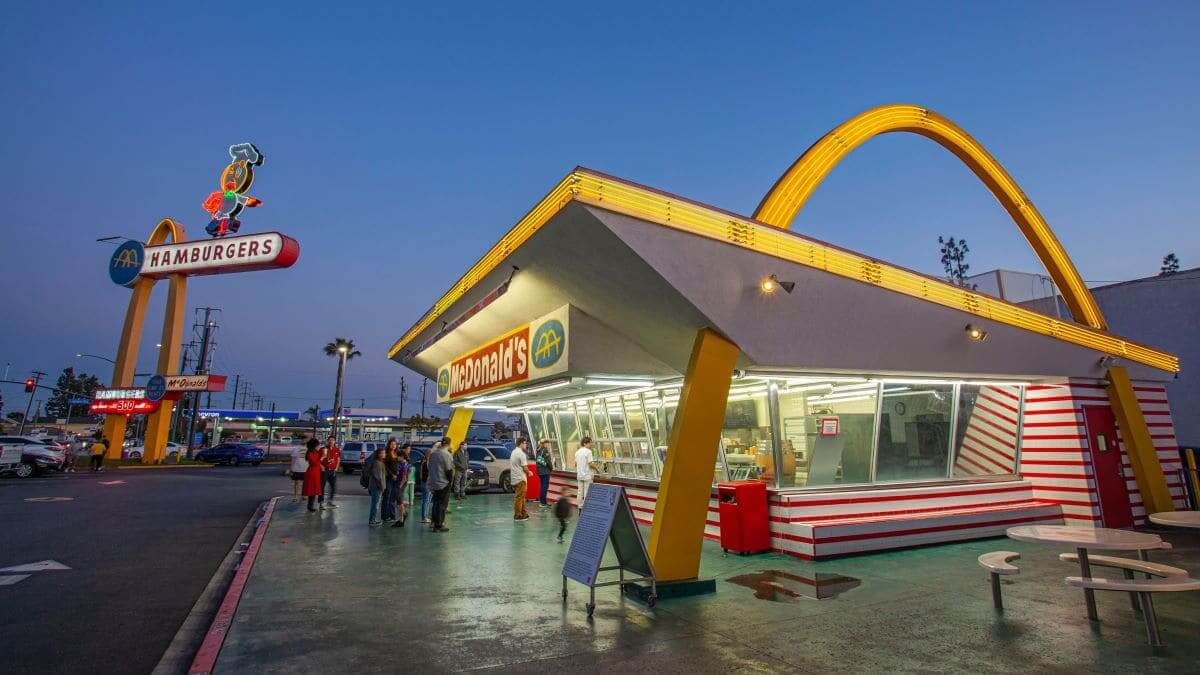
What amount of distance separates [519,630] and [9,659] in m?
4.46

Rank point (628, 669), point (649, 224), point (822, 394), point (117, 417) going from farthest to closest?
point (117, 417), point (822, 394), point (649, 224), point (628, 669)

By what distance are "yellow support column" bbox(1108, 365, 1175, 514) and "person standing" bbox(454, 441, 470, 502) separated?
604 inches

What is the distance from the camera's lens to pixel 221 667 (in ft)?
15.6

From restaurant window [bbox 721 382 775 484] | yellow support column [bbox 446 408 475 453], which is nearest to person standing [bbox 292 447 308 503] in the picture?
yellow support column [bbox 446 408 475 453]

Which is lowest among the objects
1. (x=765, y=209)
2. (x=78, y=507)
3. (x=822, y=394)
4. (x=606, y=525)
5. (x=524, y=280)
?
(x=78, y=507)

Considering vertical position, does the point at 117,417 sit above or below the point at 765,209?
below

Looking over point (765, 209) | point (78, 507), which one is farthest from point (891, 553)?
point (78, 507)

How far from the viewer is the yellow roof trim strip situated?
7.20 meters

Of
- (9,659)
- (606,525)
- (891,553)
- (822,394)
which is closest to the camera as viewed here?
(9,659)

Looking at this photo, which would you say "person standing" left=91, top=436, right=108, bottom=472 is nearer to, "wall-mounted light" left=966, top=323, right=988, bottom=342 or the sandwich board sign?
the sandwich board sign

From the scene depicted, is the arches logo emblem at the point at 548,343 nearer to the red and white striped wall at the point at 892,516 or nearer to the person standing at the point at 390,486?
the red and white striped wall at the point at 892,516

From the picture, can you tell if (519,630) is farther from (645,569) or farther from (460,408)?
(460,408)

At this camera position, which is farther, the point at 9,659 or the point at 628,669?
the point at 9,659

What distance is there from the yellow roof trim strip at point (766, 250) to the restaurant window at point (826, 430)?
195cm
